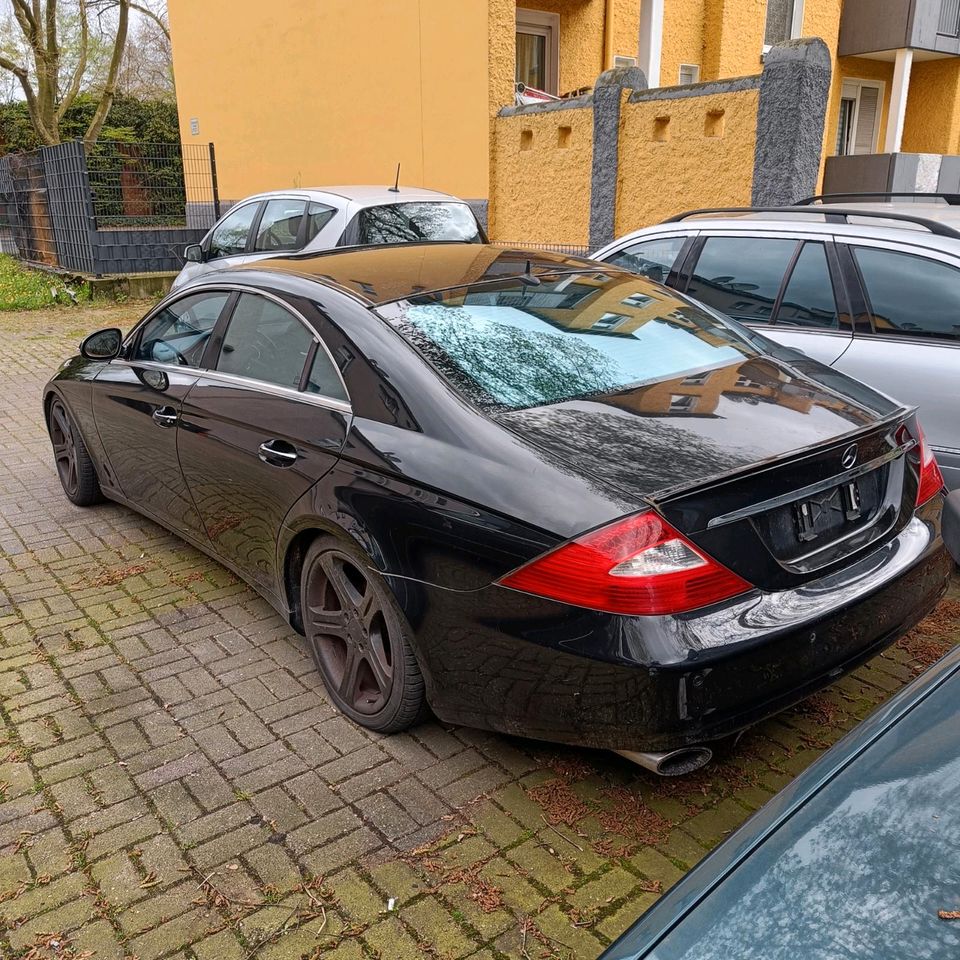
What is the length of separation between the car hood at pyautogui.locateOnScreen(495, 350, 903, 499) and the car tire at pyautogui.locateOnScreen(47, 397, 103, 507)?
11.3 ft

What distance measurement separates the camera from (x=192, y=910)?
2.55 metres

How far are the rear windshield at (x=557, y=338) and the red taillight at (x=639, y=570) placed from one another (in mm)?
633

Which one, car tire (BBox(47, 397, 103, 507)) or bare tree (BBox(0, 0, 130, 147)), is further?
bare tree (BBox(0, 0, 130, 147))

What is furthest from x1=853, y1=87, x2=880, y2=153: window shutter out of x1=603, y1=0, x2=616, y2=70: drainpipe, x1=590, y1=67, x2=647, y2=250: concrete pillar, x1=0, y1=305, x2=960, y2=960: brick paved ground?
x1=0, y1=305, x2=960, y2=960: brick paved ground

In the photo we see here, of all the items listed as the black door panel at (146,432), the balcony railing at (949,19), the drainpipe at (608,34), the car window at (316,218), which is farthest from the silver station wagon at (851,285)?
the balcony railing at (949,19)

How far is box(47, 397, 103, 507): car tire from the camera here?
5375 mm

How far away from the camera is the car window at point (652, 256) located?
543 centimetres

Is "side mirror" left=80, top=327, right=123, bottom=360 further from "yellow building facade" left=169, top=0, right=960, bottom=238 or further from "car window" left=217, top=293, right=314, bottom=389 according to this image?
"yellow building facade" left=169, top=0, right=960, bottom=238

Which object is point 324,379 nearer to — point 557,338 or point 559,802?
Answer: point 557,338

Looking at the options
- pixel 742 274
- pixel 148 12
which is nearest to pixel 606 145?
pixel 742 274

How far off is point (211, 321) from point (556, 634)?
244 centimetres

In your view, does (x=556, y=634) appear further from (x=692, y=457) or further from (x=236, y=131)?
(x=236, y=131)

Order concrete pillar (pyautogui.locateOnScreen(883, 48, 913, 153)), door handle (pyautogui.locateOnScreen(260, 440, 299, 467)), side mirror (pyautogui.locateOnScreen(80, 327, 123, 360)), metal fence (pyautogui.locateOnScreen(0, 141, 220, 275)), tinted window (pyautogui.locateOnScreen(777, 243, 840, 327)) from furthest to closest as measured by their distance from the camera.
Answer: concrete pillar (pyautogui.locateOnScreen(883, 48, 913, 153)) < metal fence (pyautogui.locateOnScreen(0, 141, 220, 275)) < side mirror (pyautogui.locateOnScreen(80, 327, 123, 360)) < tinted window (pyautogui.locateOnScreen(777, 243, 840, 327)) < door handle (pyautogui.locateOnScreen(260, 440, 299, 467))

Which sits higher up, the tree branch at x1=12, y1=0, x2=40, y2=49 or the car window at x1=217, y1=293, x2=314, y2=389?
the tree branch at x1=12, y1=0, x2=40, y2=49
